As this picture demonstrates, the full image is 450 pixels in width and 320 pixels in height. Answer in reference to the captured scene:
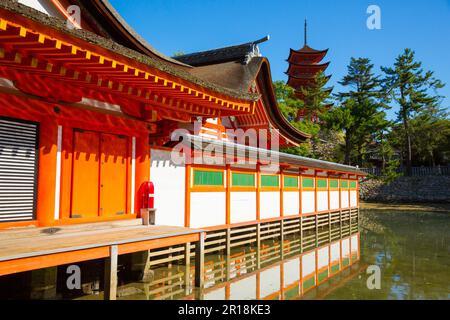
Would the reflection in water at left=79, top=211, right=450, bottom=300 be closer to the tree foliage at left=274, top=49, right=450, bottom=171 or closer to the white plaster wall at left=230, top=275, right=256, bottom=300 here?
the white plaster wall at left=230, top=275, right=256, bottom=300

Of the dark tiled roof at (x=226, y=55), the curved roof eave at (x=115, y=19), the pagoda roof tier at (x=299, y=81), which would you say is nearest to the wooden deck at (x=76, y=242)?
the curved roof eave at (x=115, y=19)

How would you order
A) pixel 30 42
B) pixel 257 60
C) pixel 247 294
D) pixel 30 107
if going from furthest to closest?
1. pixel 257 60
2. pixel 247 294
3. pixel 30 107
4. pixel 30 42

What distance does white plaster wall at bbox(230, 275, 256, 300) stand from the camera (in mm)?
6820

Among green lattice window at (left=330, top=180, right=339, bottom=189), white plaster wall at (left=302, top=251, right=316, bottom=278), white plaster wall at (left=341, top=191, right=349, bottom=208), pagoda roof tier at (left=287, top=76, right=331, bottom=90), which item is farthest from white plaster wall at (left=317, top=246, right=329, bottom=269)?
pagoda roof tier at (left=287, top=76, right=331, bottom=90)

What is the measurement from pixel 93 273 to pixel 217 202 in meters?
3.85

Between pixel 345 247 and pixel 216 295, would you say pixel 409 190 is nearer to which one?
pixel 345 247

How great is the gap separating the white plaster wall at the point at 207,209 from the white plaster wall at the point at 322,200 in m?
7.52

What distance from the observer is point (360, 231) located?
17.8 metres

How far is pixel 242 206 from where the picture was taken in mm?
10961

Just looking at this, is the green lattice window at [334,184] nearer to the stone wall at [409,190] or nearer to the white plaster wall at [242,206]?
the white plaster wall at [242,206]

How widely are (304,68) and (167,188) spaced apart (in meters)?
40.4

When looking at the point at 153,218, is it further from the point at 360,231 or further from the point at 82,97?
the point at 360,231

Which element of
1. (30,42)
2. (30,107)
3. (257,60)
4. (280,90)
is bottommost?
(30,107)
